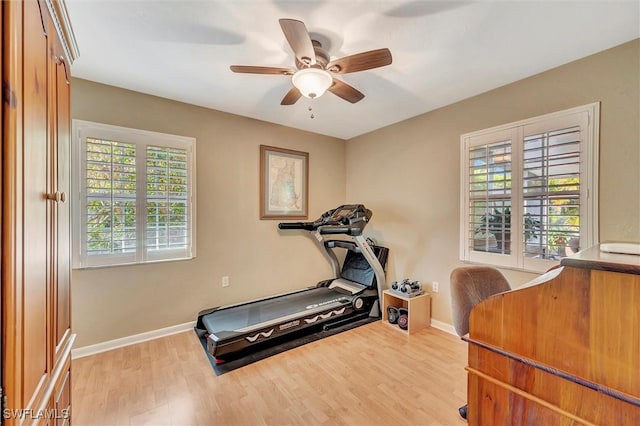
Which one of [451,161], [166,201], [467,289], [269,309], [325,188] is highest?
[451,161]

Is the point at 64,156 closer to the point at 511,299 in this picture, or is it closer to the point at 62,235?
the point at 62,235

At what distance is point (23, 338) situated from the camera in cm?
72

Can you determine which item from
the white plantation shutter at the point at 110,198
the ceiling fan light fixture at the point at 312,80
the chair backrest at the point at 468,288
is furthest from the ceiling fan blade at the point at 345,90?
the white plantation shutter at the point at 110,198

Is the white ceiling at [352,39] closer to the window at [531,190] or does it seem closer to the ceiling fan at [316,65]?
the ceiling fan at [316,65]

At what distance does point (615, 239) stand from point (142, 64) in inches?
159

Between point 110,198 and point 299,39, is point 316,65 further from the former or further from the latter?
point 110,198

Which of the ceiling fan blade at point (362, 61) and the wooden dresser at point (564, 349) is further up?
the ceiling fan blade at point (362, 61)

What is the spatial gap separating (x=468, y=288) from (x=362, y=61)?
1693 mm

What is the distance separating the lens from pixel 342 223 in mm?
3311

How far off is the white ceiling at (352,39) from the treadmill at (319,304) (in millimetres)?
1675

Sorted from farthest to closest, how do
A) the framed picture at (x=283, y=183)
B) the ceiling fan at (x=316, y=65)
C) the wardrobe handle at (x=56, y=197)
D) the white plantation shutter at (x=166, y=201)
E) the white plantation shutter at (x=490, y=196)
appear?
A: the framed picture at (x=283, y=183), the white plantation shutter at (x=166, y=201), the white plantation shutter at (x=490, y=196), the ceiling fan at (x=316, y=65), the wardrobe handle at (x=56, y=197)

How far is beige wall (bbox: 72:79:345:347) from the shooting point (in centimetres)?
253

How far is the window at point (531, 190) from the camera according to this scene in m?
2.10

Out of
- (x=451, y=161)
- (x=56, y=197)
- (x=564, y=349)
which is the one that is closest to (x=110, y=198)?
(x=56, y=197)
